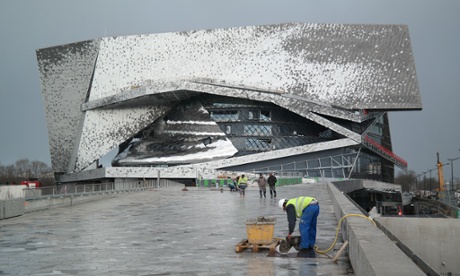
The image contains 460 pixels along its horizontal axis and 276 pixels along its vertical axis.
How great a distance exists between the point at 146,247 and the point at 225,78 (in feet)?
164

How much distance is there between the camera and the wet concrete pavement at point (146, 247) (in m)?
8.81

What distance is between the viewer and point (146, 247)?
11.4 metres

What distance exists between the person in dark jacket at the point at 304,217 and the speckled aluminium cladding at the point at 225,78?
1771 inches

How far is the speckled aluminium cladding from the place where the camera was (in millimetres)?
57562

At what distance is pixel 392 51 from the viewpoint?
60469 mm

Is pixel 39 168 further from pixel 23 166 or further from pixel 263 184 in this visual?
pixel 263 184

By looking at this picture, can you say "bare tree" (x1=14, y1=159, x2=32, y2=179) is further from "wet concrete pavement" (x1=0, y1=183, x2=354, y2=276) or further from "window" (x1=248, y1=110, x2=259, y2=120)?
"wet concrete pavement" (x1=0, y1=183, x2=354, y2=276)

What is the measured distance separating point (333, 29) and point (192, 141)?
20524 mm

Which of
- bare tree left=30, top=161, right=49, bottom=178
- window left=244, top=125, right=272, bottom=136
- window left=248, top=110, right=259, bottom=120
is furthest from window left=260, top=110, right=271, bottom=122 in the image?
bare tree left=30, top=161, right=49, bottom=178

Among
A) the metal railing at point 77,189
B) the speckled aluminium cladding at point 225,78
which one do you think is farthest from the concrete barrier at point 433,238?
the speckled aluminium cladding at point 225,78

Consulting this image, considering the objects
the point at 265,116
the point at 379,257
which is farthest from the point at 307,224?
the point at 265,116

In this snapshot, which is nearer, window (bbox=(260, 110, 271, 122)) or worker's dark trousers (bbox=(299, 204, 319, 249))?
worker's dark trousers (bbox=(299, 204, 319, 249))

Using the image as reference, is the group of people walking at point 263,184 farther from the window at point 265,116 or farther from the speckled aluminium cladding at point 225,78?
the window at point 265,116

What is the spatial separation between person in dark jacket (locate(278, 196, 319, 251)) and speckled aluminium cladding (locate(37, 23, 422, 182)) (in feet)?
148
